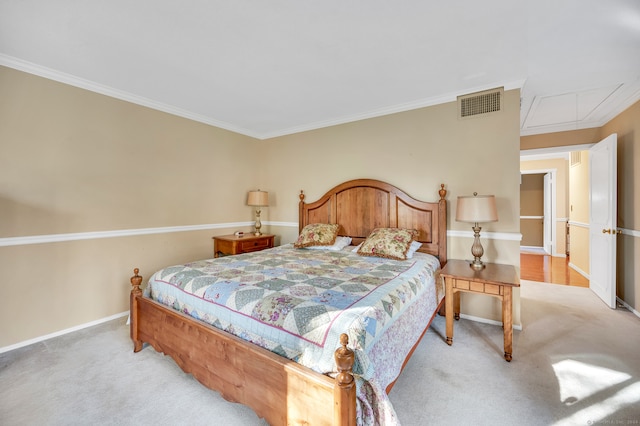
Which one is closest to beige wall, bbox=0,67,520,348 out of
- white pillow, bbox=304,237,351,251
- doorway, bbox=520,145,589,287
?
white pillow, bbox=304,237,351,251

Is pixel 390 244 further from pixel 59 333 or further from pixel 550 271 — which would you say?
pixel 550 271

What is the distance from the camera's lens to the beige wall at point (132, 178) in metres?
2.48

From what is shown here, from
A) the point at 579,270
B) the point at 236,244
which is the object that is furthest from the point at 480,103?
the point at 579,270

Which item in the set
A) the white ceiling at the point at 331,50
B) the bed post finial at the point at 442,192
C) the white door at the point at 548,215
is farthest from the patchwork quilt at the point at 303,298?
the white door at the point at 548,215

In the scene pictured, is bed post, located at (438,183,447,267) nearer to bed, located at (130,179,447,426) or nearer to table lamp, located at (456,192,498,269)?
bed, located at (130,179,447,426)

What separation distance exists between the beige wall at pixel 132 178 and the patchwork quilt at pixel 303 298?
1.13 m

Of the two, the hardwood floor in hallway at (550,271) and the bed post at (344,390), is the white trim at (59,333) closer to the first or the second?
the bed post at (344,390)

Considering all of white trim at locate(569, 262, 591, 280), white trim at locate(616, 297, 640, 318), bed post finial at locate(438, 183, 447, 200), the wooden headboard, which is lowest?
white trim at locate(616, 297, 640, 318)

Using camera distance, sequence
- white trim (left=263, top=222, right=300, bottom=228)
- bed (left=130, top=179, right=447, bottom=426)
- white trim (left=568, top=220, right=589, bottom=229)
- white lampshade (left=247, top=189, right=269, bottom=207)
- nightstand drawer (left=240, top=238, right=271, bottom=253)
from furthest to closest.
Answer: white trim (left=568, top=220, right=589, bottom=229) < white trim (left=263, top=222, right=300, bottom=228) < white lampshade (left=247, top=189, right=269, bottom=207) < nightstand drawer (left=240, top=238, right=271, bottom=253) < bed (left=130, top=179, right=447, bottom=426)

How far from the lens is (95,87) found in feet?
9.37

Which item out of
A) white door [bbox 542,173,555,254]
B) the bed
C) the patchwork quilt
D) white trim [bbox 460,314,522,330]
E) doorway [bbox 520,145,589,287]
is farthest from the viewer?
white door [bbox 542,173,555,254]

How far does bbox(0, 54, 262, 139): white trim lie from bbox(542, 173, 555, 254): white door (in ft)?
25.9

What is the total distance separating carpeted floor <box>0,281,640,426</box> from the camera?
1635 mm

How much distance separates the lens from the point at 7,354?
2332mm
